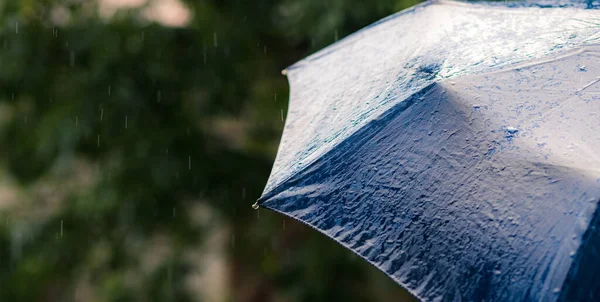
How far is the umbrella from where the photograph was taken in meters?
1.25

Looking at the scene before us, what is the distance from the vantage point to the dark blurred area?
3.74 meters

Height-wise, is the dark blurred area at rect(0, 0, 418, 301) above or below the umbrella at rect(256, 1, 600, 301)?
below

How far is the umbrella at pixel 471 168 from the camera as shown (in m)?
1.25

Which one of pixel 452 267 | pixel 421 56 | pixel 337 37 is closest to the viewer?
pixel 452 267

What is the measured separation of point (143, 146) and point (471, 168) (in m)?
2.68

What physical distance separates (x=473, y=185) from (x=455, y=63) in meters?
0.38

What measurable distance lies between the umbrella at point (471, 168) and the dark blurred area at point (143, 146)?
6.32 feet

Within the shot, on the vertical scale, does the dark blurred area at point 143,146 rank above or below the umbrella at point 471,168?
below

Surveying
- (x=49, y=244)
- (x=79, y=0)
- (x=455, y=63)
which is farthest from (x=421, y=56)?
(x=49, y=244)

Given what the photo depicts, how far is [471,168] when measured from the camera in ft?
4.54

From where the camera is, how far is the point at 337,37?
127 inches

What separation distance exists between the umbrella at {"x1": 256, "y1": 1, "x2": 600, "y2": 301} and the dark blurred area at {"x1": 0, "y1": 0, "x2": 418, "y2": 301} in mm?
1928

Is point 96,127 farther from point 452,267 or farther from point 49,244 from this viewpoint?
point 452,267

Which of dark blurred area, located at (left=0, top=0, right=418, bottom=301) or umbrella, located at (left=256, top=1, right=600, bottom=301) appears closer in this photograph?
umbrella, located at (left=256, top=1, right=600, bottom=301)
